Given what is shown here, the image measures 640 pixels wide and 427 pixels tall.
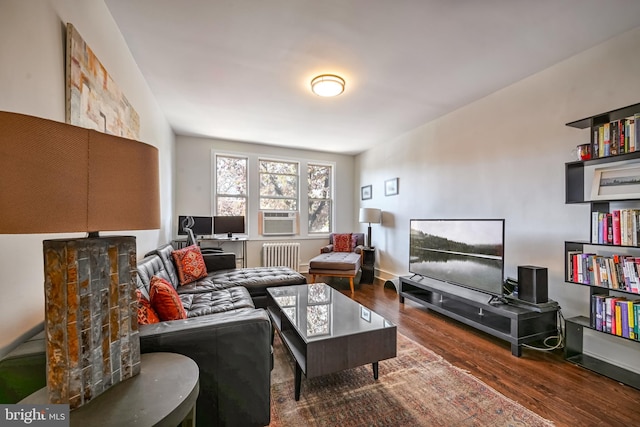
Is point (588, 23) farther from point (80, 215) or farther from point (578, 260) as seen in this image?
point (80, 215)

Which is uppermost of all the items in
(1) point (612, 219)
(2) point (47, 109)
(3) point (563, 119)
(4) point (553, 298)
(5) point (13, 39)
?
(3) point (563, 119)

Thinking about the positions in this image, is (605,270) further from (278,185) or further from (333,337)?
(278,185)

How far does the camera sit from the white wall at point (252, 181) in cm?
461

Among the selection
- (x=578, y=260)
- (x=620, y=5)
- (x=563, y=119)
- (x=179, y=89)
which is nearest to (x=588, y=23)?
(x=620, y=5)

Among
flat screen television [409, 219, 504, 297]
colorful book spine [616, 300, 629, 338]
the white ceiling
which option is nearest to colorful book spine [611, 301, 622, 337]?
colorful book spine [616, 300, 629, 338]

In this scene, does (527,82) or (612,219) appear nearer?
(612,219)

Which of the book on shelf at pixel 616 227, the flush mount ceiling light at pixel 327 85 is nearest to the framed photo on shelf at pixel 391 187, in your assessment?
the flush mount ceiling light at pixel 327 85

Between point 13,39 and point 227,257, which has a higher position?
point 13,39

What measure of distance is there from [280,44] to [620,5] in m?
2.33

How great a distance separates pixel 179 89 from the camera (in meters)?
2.90

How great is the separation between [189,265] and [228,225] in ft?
5.46

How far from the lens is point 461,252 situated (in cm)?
286

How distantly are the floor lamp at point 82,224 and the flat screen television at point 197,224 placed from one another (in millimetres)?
3529

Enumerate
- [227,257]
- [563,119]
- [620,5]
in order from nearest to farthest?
[620,5] → [563,119] → [227,257]
